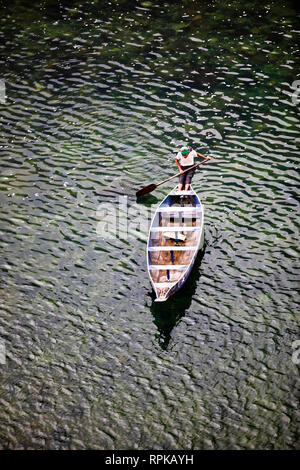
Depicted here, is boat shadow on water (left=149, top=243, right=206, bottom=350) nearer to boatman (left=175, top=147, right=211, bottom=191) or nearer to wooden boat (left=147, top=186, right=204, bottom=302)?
wooden boat (left=147, top=186, right=204, bottom=302)

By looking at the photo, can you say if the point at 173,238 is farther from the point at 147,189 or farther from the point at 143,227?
the point at 147,189

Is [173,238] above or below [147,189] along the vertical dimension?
below

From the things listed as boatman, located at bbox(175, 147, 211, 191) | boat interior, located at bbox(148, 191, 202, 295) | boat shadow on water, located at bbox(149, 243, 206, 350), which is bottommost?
boat shadow on water, located at bbox(149, 243, 206, 350)

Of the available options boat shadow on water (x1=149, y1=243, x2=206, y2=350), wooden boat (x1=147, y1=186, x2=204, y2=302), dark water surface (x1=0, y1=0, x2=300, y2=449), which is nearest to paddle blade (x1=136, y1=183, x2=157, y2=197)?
dark water surface (x1=0, y1=0, x2=300, y2=449)

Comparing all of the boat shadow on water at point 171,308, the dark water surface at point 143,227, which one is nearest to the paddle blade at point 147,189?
the dark water surface at point 143,227

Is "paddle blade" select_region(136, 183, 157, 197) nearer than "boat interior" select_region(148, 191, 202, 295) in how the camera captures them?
No

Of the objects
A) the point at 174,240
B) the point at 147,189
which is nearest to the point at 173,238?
the point at 174,240
